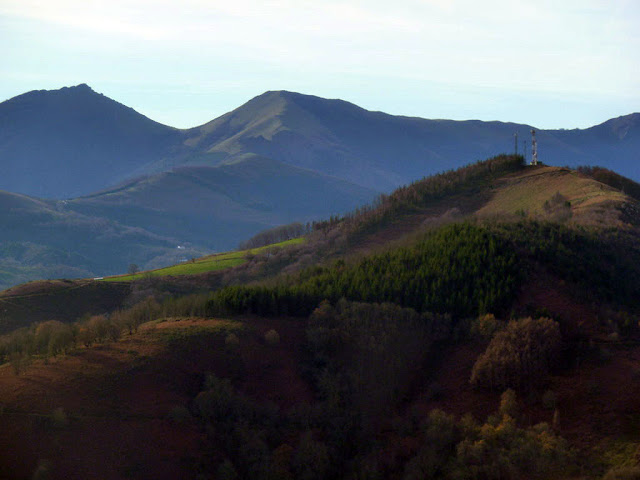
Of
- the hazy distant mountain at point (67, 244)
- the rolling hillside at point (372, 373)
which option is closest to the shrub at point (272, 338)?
the rolling hillside at point (372, 373)

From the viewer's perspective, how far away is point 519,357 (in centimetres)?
1967

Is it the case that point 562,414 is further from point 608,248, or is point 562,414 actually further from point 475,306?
point 608,248

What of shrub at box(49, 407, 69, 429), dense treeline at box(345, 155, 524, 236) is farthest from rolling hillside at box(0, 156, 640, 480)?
dense treeline at box(345, 155, 524, 236)

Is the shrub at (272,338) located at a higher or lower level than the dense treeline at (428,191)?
lower

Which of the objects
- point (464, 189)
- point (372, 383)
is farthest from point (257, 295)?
point (464, 189)

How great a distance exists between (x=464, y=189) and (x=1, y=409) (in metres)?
44.6

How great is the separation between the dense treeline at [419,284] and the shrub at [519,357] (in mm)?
3257

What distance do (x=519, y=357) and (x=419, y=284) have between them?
6.81 metres

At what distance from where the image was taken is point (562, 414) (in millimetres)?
17625

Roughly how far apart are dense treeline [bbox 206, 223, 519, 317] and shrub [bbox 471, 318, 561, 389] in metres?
3.26

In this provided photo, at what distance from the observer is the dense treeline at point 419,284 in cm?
2461

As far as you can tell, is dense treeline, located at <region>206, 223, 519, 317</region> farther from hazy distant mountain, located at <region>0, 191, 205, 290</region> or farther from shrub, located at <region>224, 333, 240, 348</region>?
hazy distant mountain, located at <region>0, 191, 205, 290</region>

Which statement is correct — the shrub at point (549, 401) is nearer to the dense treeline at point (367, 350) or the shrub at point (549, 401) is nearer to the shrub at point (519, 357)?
the shrub at point (519, 357)

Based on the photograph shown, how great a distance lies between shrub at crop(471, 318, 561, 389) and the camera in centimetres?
1948
